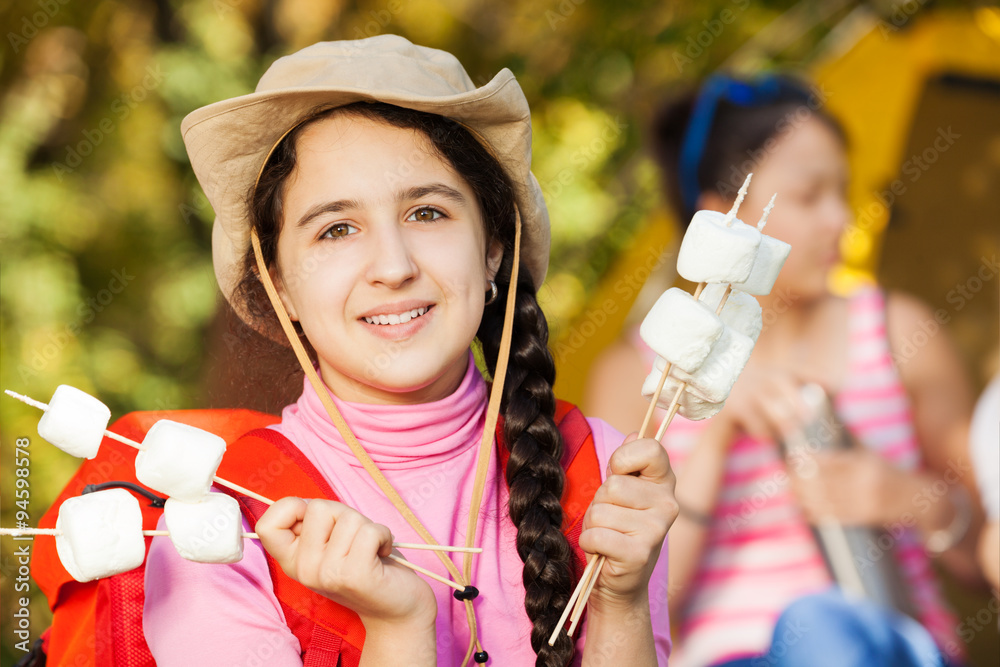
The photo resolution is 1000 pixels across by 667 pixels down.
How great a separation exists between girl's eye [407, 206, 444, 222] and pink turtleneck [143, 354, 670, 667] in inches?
13.5

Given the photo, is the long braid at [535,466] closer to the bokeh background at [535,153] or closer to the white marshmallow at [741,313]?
the white marshmallow at [741,313]

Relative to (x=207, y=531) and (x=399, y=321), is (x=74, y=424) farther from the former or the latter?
(x=399, y=321)

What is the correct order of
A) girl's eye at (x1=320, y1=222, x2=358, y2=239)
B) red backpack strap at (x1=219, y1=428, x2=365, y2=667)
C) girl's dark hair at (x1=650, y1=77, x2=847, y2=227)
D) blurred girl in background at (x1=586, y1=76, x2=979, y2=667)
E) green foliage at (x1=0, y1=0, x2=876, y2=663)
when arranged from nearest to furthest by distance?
red backpack strap at (x1=219, y1=428, x2=365, y2=667)
girl's eye at (x1=320, y1=222, x2=358, y2=239)
blurred girl in background at (x1=586, y1=76, x2=979, y2=667)
girl's dark hair at (x1=650, y1=77, x2=847, y2=227)
green foliage at (x1=0, y1=0, x2=876, y2=663)

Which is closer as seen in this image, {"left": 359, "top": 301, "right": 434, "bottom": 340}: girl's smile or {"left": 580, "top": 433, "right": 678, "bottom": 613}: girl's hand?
{"left": 580, "top": 433, "right": 678, "bottom": 613}: girl's hand

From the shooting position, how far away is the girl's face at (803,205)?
3697 millimetres

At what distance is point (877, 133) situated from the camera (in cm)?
388

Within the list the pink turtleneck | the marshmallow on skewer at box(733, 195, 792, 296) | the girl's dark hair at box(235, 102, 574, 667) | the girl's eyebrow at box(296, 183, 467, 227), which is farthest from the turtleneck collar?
the marshmallow on skewer at box(733, 195, 792, 296)

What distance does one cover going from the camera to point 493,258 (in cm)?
179

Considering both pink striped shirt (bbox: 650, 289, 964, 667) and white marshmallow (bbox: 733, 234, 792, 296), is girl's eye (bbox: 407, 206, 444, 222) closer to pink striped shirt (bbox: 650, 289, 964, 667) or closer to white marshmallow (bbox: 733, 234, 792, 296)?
white marshmallow (bbox: 733, 234, 792, 296)

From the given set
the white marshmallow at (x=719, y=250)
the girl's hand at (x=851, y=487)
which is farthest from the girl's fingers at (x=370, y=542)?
the girl's hand at (x=851, y=487)

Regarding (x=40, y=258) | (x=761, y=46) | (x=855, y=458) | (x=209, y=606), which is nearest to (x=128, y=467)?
(x=209, y=606)

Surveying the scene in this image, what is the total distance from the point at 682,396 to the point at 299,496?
2.30 feet

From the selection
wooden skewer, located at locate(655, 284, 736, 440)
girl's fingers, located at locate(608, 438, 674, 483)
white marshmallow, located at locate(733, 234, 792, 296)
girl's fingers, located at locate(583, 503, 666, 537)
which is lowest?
girl's fingers, located at locate(583, 503, 666, 537)

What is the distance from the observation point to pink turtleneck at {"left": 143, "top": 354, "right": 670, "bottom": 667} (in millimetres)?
1429
